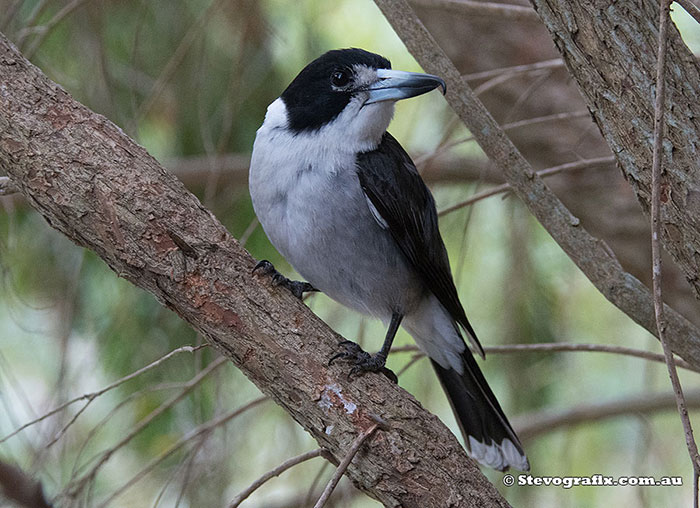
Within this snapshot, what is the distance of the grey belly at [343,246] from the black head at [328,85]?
24 centimetres

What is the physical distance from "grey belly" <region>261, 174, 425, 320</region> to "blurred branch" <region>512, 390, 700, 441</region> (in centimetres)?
66

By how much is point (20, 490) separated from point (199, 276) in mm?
754

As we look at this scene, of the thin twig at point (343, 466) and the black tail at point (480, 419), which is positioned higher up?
the black tail at point (480, 419)

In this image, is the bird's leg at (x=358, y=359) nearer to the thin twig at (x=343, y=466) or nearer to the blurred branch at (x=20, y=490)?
the thin twig at (x=343, y=466)

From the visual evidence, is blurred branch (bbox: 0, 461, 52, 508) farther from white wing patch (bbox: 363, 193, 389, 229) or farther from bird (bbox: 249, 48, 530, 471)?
white wing patch (bbox: 363, 193, 389, 229)

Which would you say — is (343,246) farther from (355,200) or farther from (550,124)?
(550,124)

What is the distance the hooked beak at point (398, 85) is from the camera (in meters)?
2.32

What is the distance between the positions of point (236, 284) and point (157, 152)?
191cm

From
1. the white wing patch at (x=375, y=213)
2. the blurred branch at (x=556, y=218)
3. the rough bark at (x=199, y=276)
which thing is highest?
the blurred branch at (x=556, y=218)

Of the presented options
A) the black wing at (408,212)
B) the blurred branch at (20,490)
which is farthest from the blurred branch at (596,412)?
the blurred branch at (20,490)

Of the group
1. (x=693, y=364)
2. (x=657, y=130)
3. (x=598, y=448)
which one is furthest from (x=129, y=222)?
(x=598, y=448)

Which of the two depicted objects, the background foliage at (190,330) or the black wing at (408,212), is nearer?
the black wing at (408,212)

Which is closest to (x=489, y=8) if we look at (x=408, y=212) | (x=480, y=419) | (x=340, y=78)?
(x=340, y=78)

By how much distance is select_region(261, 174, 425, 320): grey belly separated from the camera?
2.45m
